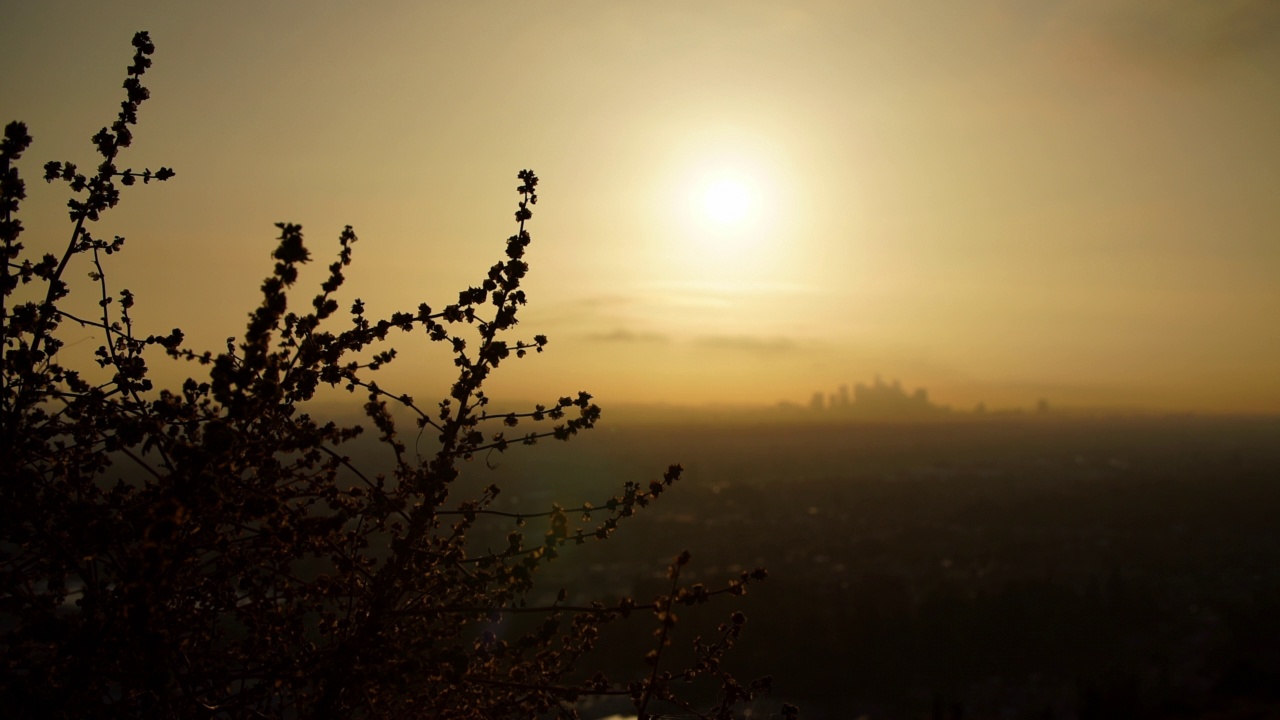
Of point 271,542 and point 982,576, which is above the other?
point 271,542

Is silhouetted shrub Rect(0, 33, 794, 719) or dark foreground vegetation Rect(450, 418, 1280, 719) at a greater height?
silhouetted shrub Rect(0, 33, 794, 719)

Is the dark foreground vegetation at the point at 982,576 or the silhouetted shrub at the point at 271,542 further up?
the silhouetted shrub at the point at 271,542

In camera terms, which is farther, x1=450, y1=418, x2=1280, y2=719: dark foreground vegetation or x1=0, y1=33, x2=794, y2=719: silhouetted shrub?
x1=450, y1=418, x2=1280, y2=719: dark foreground vegetation

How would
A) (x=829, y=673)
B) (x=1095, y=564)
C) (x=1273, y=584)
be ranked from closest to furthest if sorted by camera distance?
(x=829, y=673), (x=1273, y=584), (x=1095, y=564)

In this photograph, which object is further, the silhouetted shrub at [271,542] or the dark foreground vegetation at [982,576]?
the dark foreground vegetation at [982,576]

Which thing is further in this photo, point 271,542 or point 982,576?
point 982,576

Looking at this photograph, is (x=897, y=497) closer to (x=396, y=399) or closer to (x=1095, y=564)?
(x=1095, y=564)

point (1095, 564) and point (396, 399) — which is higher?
point (396, 399)

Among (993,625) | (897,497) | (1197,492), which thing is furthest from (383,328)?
(1197,492)
